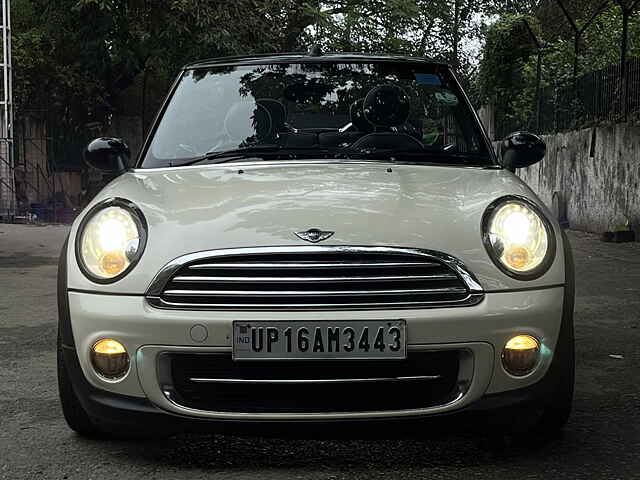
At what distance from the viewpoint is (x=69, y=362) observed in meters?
3.64

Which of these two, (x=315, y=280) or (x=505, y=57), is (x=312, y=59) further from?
(x=505, y=57)

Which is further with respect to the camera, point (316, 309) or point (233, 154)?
point (233, 154)

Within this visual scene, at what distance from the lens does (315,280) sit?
3.39 m

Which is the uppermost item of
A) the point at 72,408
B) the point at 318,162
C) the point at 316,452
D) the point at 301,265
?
the point at 318,162

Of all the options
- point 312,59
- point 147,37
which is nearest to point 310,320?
point 312,59

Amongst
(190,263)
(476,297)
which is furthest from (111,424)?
(476,297)

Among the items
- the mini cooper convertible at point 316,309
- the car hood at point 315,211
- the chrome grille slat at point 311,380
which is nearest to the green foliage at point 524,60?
the car hood at point 315,211

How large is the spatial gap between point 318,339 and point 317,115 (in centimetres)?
192

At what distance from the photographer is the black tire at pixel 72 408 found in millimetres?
3842

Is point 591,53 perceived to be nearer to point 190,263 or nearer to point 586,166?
point 586,166

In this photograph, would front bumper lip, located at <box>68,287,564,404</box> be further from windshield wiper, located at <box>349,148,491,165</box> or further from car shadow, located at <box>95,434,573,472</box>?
windshield wiper, located at <box>349,148,491,165</box>

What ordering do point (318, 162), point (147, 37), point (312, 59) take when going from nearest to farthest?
point (318, 162) < point (312, 59) < point (147, 37)

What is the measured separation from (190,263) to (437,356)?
0.83 meters

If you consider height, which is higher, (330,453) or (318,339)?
(318,339)
